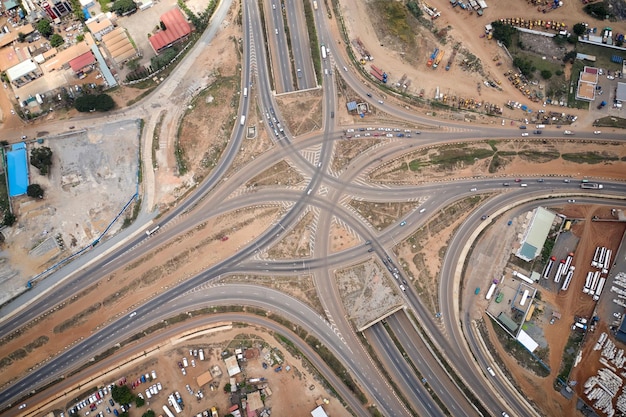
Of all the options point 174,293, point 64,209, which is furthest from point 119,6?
point 174,293

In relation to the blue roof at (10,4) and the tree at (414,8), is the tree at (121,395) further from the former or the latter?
the tree at (414,8)

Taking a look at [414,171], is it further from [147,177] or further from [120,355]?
[120,355]

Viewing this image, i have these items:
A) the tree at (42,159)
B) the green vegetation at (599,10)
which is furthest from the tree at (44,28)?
the green vegetation at (599,10)

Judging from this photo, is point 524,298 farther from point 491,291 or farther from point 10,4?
point 10,4

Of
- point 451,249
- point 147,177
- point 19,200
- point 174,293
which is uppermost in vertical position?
point 19,200

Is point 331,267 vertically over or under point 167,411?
over

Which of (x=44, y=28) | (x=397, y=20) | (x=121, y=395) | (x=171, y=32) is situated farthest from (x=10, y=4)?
(x=121, y=395)
